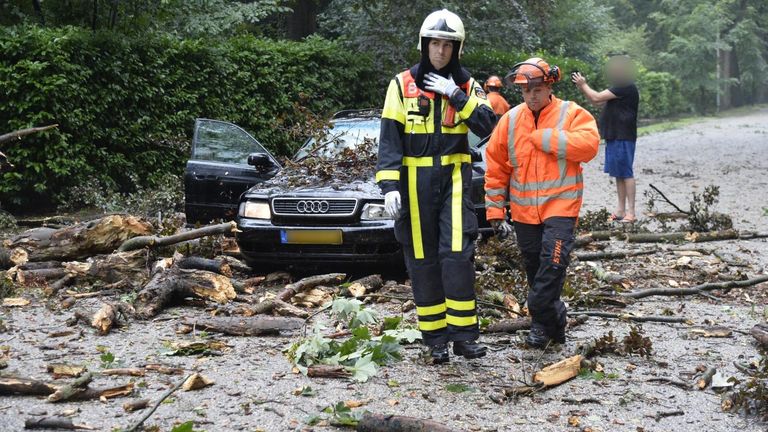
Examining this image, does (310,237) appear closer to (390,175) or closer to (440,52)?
(390,175)

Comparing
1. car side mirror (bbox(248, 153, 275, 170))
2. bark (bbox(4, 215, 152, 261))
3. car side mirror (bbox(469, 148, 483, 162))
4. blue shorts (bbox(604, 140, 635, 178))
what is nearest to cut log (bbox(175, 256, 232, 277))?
bark (bbox(4, 215, 152, 261))

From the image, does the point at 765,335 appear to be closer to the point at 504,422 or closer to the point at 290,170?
the point at 504,422

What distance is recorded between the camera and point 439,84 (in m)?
5.68

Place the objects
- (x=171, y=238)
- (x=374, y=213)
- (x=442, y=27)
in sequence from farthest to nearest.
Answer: (x=171, y=238) → (x=374, y=213) → (x=442, y=27)

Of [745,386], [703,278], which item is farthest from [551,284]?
[703,278]

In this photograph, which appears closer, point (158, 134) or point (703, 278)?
point (703, 278)

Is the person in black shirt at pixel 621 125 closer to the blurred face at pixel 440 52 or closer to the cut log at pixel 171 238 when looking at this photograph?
the cut log at pixel 171 238

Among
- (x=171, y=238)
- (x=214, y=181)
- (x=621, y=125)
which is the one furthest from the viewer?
(x=621, y=125)

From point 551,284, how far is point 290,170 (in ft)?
12.3

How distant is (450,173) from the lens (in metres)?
5.82

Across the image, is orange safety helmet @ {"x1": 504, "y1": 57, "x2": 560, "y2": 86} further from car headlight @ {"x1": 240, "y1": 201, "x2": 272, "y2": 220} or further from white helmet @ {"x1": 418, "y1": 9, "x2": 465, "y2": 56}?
car headlight @ {"x1": 240, "y1": 201, "x2": 272, "y2": 220}

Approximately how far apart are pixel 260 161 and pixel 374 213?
189 centimetres

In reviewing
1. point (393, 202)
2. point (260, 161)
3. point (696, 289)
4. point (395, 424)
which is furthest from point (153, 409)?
point (260, 161)

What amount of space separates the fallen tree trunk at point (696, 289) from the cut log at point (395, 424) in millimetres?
3600
